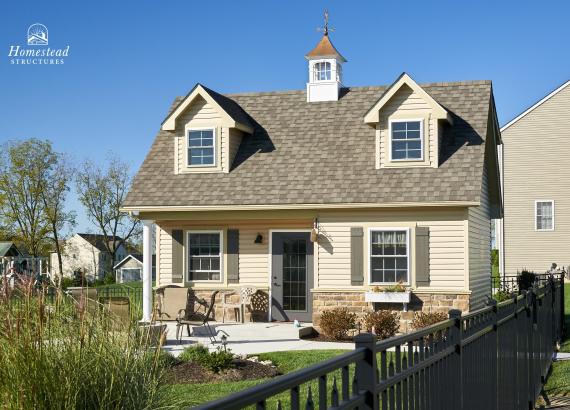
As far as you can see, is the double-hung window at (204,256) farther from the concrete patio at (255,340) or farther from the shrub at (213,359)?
the shrub at (213,359)

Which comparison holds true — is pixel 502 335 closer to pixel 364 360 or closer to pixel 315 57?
pixel 364 360

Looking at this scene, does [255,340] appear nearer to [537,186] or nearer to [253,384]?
[253,384]

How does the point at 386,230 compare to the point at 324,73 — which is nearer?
the point at 386,230

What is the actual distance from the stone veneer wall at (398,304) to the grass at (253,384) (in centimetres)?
426

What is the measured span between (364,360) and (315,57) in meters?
19.5

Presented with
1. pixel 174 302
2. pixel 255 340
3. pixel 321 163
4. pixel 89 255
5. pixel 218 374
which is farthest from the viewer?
pixel 89 255

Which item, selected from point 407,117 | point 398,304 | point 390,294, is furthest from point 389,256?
point 407,117

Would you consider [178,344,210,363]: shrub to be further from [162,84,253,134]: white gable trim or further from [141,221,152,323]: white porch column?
[162,84,253,134]: white gable trim

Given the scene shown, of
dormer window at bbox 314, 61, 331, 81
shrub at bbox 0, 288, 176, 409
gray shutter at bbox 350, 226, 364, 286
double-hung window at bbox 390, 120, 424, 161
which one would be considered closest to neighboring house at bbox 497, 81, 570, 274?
dormer window at bbox 314, 61, 331, 81

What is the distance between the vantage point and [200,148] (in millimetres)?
20672

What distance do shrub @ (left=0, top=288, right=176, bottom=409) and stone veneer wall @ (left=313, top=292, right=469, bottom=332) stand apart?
1170cm

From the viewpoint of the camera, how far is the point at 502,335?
677 cm

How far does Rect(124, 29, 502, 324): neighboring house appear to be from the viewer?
18047mm

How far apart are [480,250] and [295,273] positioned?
5.12 meters
